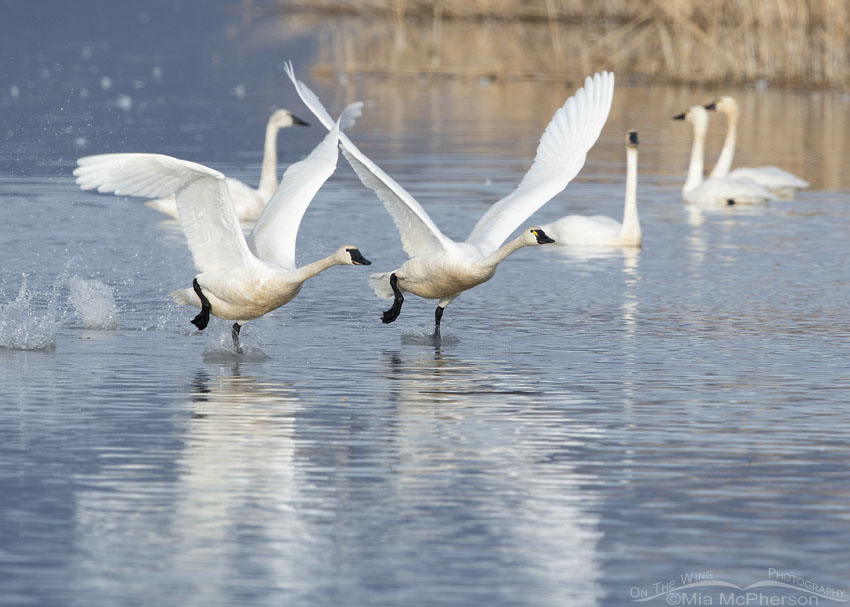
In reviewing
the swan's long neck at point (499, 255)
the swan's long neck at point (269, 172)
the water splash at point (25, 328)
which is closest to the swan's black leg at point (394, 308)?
the swan's long neck at point (499, 255)

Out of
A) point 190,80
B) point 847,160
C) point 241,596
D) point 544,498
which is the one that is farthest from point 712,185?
point 190,80

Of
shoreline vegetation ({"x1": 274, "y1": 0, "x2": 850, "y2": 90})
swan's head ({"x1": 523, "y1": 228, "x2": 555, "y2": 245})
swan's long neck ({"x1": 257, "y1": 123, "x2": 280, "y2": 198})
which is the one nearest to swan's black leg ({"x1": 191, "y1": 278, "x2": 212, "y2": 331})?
swan's head ({"x1": 523, "y1": 228, "x2": 555, "y2": 245})

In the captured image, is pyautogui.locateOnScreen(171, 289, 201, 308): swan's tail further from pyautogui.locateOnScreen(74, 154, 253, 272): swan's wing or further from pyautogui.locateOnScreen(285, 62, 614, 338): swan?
pyautogui.locateOnScreen(285, 62, 614, 338): swan

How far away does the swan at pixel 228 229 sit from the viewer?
9.69 m

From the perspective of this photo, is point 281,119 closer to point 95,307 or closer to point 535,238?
point 95,307

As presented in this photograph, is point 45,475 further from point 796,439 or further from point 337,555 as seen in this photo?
point 796,439

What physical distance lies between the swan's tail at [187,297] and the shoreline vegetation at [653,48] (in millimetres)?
19540

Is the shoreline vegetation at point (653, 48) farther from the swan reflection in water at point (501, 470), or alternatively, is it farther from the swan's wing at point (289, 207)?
the swan reflection in water at point (501, 470)

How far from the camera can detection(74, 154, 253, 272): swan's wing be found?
9.62 m

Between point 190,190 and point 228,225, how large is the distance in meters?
0.31

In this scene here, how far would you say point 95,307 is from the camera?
1103 centimetres

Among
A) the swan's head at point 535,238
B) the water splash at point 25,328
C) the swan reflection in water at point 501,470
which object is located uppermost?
the swan's head at point 535,238

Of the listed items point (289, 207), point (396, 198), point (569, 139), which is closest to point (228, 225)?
point (289, 207)

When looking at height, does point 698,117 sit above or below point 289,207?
above
